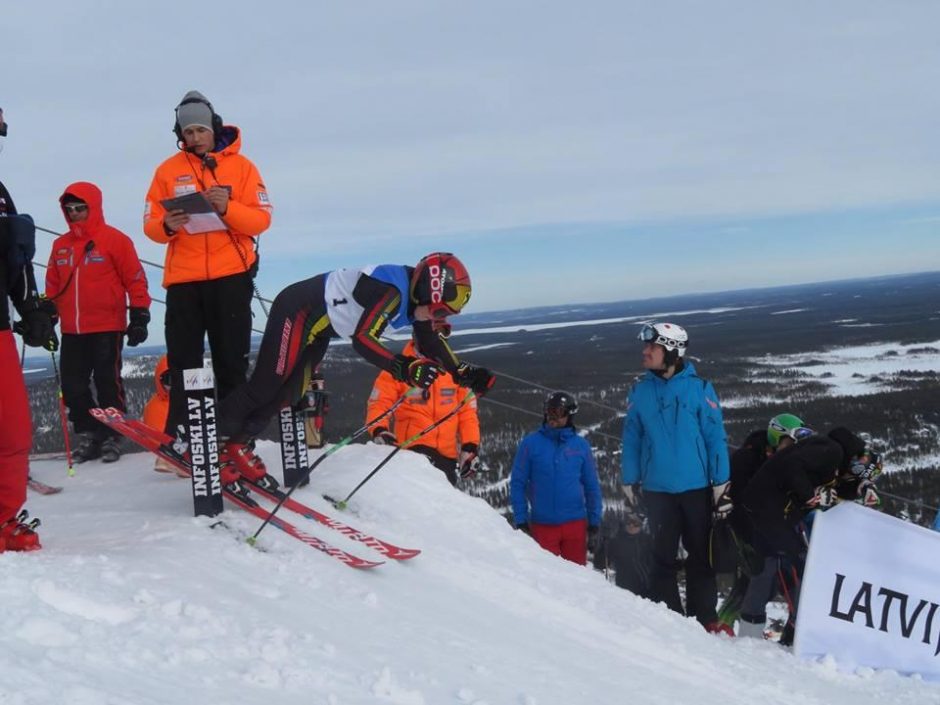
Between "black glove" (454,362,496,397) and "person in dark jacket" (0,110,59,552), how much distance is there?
2.18 m

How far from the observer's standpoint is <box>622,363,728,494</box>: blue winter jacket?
5.24 meters

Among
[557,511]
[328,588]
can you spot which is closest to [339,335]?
[328,588]

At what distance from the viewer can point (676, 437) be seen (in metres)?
5.26

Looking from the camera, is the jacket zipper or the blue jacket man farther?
the jacket zipper

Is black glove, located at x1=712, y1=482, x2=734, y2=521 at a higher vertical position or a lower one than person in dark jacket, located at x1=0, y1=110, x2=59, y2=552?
lower

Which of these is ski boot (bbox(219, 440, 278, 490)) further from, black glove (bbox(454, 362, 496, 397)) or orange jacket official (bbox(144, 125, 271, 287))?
black glove (bbox(454, 362, 496, 397))

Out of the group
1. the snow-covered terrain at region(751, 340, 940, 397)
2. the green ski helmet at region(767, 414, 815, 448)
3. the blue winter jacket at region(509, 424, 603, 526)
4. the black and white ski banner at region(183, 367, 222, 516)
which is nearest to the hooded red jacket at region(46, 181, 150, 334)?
the black and white ski banner at region(183, 367, 222, 516)

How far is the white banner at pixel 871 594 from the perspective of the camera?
15.8ft

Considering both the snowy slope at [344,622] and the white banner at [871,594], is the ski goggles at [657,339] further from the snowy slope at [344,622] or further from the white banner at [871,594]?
the snowy slope at [344,622]

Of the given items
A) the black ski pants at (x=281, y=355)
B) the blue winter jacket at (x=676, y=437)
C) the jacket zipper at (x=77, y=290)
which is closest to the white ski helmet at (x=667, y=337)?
the blue winter jacket at (x=676, y=437)

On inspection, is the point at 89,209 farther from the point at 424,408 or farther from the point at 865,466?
the point at 865,466

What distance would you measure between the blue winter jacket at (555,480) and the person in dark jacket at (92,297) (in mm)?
3132

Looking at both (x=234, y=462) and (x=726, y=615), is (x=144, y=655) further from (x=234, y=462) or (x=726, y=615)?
(x=726, y=615)

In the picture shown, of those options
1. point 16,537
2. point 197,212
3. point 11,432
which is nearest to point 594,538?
point 197,212
